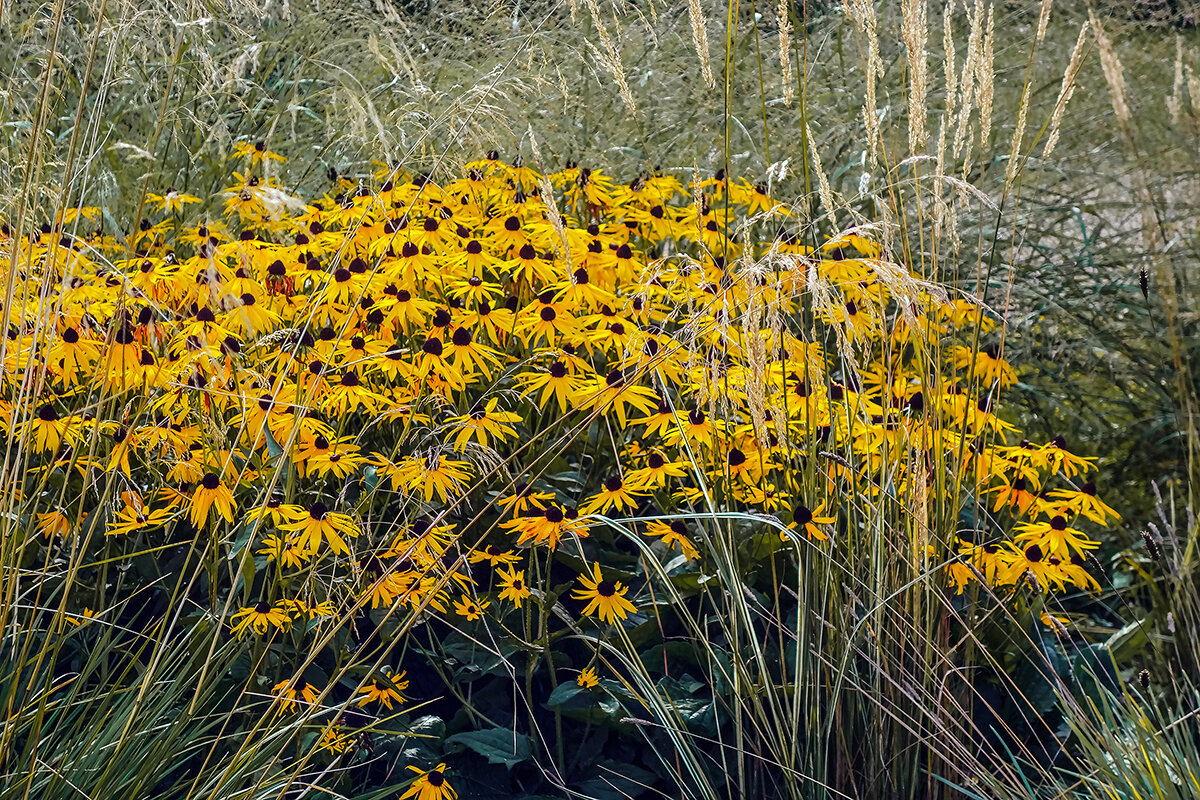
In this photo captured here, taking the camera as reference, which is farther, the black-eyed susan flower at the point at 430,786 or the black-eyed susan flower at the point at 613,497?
the black-eyed susan flower at the point at 613,497

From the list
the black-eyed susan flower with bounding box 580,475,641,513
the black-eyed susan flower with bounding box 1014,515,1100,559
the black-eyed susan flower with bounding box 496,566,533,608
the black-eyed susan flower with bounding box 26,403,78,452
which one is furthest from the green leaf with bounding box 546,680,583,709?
the black-eyed susan flower with bounding box 26,403,78,452

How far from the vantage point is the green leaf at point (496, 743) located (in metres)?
1.69

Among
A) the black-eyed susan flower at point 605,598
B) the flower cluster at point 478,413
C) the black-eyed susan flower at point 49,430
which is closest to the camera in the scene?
the flower cluster at point 478,413

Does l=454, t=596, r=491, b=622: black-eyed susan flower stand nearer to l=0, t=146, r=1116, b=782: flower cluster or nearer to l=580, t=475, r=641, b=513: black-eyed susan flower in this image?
l=0, t=146, r=1116, b=782: flower cluster

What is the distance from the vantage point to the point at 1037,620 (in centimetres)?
184

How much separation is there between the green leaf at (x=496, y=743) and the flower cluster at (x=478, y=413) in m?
0.10

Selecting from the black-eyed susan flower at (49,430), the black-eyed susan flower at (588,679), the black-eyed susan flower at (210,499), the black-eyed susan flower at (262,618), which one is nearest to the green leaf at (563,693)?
the black-eyed susan flower at (588,679)

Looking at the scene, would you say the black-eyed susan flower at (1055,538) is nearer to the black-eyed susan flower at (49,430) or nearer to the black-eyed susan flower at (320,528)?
the black-eyed susan flower at (320,528)

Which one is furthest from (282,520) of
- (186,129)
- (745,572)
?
(186,129)

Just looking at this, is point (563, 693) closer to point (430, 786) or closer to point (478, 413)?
point (430, 786)

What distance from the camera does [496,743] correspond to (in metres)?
1.72

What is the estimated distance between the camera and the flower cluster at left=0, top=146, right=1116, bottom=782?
160 centimetres

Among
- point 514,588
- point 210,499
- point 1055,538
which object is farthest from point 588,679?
point 1055,538

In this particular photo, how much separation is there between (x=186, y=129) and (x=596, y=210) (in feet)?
5.73
